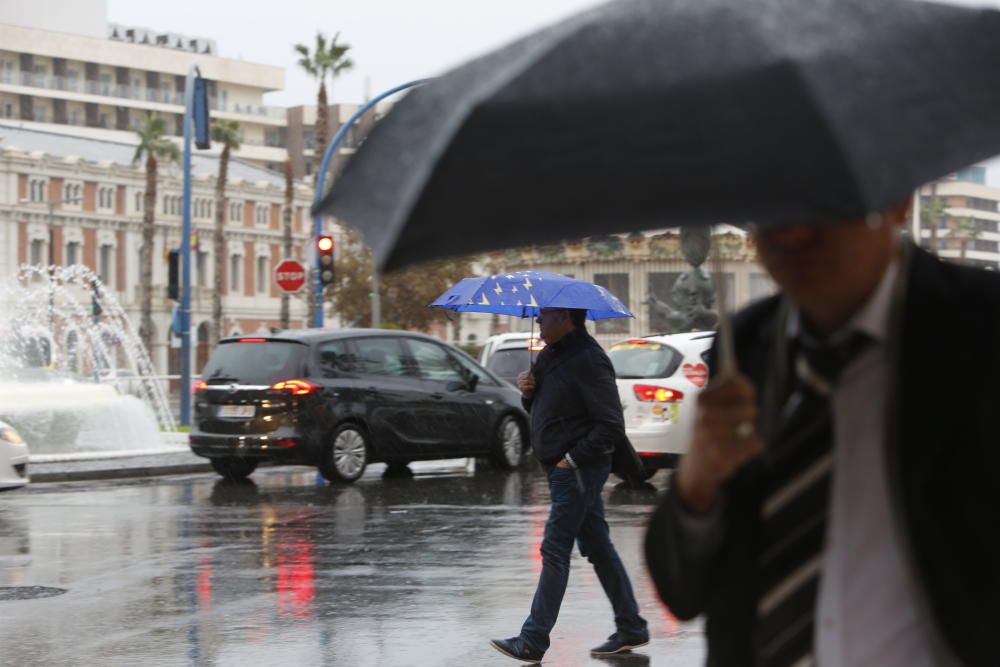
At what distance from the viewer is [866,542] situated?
8.17 feet

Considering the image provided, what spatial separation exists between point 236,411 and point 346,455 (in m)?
1.32

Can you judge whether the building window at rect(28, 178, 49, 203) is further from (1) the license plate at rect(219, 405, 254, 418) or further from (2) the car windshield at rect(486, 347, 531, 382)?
(1) the license plate at rect(219, 405, 254, 418)

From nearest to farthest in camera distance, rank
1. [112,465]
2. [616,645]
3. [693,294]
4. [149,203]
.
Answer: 1. [616,645]
2. [112,465]
3. [693,294]
4. [149,203]

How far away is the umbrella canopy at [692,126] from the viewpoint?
2.26 metres

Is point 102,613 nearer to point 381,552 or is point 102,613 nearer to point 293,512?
point 381,552

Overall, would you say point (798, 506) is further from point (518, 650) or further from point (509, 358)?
point (509, 358)

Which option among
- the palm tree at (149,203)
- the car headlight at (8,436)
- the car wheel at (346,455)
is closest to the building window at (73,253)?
the palm tree at (149,203)

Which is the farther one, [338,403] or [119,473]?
[119,473]

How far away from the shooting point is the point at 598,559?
27.2 ft

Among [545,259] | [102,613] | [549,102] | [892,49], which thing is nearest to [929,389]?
[892,49]

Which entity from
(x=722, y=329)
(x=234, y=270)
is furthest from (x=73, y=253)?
(x=722, y=329)

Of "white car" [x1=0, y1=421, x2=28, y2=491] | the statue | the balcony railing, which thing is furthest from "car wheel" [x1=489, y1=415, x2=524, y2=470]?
the balcony railing

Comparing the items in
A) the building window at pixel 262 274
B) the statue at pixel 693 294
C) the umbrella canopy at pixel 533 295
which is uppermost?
the building window at pixel 262 274

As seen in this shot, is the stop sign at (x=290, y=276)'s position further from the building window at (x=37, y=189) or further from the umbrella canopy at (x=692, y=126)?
the building window at (x=37, y=189)
